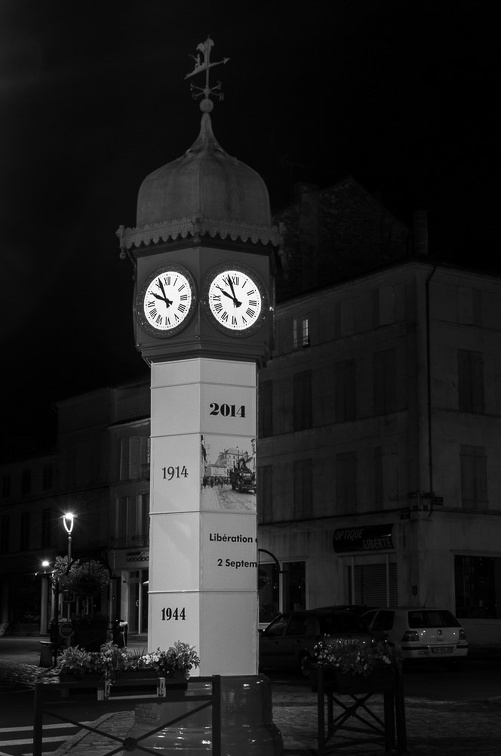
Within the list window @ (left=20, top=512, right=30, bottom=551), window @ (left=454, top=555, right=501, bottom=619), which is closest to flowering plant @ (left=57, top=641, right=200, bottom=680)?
window @ (left=454, top=555, right=501, bottom=619)

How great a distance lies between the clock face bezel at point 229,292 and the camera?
1224cm

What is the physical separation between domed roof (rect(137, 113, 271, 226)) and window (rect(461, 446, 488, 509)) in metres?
30.6

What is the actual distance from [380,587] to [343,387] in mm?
7686

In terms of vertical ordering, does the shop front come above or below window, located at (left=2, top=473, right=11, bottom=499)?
below

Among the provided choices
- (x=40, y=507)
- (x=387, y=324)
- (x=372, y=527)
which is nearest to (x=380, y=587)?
(x=372, y=527)

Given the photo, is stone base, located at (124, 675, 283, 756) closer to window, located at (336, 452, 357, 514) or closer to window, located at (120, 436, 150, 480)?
window, located at (336, 452, 357, 514)

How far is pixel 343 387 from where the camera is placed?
148 ft

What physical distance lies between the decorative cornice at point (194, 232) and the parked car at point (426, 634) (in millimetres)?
16757

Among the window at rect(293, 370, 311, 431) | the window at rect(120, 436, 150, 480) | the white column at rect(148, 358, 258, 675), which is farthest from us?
the window at rect(120, 436, 150, 480)

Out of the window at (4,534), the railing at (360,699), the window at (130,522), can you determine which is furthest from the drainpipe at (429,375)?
the window at (4,534)

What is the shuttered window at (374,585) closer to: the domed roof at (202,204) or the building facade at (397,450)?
the building facade at (397,450)

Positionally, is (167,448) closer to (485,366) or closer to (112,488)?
(485,366)

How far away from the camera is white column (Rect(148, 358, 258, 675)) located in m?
11.7

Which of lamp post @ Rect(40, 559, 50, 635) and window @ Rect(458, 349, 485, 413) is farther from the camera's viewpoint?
lamp post @ Rect(40, 559, 50, 635)
